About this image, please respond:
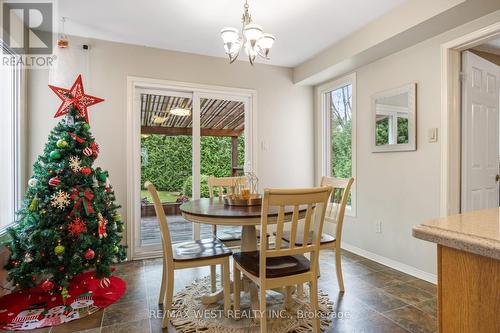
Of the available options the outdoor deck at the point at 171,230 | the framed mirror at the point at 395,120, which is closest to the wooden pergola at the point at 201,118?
the outdoor deck at the point at 171,230

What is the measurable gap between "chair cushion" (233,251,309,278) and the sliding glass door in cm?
149

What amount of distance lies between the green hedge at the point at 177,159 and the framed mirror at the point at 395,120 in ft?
6.17

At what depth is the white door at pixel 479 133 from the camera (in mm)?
2537

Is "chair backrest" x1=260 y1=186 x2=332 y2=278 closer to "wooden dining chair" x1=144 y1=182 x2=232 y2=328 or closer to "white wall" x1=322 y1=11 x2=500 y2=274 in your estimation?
"wooden dining chair" x1=144 y1=182 x2=232 y2=328

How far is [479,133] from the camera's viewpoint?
2.62 metres

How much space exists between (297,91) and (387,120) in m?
1.53

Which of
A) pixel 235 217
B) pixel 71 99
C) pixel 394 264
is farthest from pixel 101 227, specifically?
pixel 394 264

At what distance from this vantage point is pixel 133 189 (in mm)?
3357

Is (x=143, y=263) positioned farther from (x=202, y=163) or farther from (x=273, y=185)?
(x=273, y=185)

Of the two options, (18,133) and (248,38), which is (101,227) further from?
(248,38)

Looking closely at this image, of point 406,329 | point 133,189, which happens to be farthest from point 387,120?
point 133,189

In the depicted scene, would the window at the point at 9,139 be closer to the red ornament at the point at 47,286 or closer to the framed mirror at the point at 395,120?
the red ornament at the point at 47,286

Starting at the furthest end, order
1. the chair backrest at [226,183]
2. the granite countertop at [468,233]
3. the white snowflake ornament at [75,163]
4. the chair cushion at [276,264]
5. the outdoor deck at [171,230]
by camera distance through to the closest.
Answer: the outdoor deck at [171,230] < the chair backrest at [226,183] < the white snowflake ornament at [75,163] < the chair cushion at [276,264] < the granite countertop at [468,233]

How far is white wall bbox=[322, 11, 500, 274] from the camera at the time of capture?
2.63 meters
